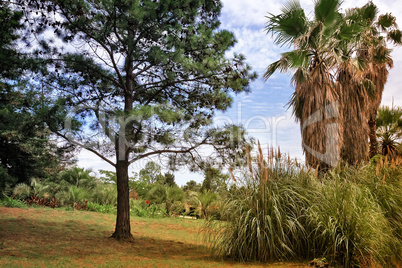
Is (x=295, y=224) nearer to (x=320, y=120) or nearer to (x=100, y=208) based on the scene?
(x=320, y=120)

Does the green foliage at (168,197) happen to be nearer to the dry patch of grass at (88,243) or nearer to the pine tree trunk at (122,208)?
the dry patch of grass at (88,243)

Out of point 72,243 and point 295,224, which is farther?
point 72,243

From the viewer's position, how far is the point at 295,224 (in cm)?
561

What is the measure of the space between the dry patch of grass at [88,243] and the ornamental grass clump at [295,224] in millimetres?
396

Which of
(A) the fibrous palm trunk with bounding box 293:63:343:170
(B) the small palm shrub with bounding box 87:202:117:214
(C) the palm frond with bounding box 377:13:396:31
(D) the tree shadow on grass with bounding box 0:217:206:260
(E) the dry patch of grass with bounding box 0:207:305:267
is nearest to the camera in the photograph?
(E) the dry patch of grass with bounding box 0:207:305:267

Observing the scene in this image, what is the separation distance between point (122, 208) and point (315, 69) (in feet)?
25.2

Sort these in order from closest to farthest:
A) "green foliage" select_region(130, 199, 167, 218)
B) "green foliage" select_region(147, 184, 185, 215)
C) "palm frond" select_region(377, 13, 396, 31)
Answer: "green foliage" select_region(130, 199, 167, 218) < "green foliage" select_region(147, 184, 185, 215) < "palm frond" select_region(377, 13, 396, 31)

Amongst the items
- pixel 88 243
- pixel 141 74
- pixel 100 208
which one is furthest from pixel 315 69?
pixel 100 208


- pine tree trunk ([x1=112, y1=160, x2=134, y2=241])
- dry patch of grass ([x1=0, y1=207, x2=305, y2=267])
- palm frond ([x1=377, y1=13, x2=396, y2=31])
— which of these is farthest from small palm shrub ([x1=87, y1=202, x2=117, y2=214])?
palm frond ([x1=377, y1=13, x2=396, y2=31])

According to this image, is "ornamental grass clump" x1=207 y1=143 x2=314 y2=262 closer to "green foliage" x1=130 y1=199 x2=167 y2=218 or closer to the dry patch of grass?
the dry patch of grass

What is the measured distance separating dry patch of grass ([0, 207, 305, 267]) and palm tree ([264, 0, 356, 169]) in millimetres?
5043

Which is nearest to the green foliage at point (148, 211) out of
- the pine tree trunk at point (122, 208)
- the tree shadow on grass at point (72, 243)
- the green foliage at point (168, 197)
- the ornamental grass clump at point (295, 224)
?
the green foliage at point (168, 197)

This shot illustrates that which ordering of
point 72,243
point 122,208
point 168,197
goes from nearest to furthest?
1. point 72,243
2. point 122,208
3. point 168,197

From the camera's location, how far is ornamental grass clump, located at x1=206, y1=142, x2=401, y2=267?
525cm
